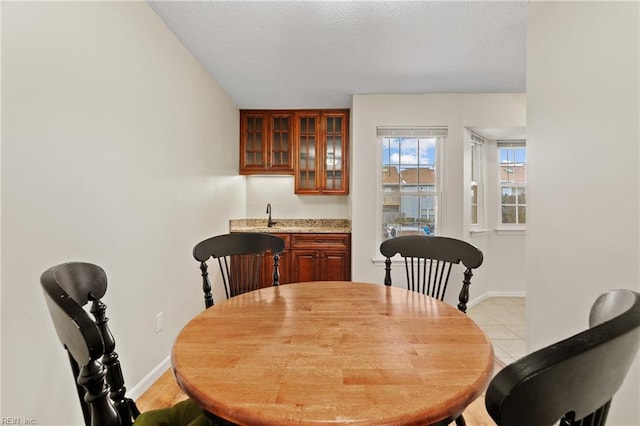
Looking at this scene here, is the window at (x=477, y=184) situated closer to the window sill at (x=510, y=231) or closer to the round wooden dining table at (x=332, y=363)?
the window sill at (x=510, y=231)

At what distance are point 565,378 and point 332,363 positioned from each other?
51cm

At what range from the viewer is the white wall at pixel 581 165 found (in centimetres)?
113

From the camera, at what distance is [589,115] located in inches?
50.9

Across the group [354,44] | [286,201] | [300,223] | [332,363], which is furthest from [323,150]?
[332,363]

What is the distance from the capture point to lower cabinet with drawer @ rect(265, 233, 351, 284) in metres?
3.63

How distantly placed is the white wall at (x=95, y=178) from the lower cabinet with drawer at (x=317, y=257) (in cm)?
113

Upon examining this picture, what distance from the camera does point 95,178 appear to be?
63.6 inches

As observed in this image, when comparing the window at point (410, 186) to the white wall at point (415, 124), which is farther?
the window at point (410, 186)

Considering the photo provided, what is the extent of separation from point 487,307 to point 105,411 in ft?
13.3

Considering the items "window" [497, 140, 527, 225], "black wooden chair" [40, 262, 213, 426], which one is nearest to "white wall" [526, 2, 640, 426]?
"black wooden chair" [40, 262, 213, 426]

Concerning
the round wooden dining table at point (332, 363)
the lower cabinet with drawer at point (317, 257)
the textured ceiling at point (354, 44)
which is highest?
the textured ceiling at point (354, 44)

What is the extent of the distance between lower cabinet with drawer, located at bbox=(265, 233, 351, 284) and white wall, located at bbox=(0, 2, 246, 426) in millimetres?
1127

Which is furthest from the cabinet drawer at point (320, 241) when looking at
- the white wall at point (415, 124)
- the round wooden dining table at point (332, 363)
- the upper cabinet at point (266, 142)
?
the round wooden dining table at point (332, 363)

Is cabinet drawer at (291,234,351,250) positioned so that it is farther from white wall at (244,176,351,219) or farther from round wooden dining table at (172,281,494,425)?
round wooden dining table at (172,281,494,425)
